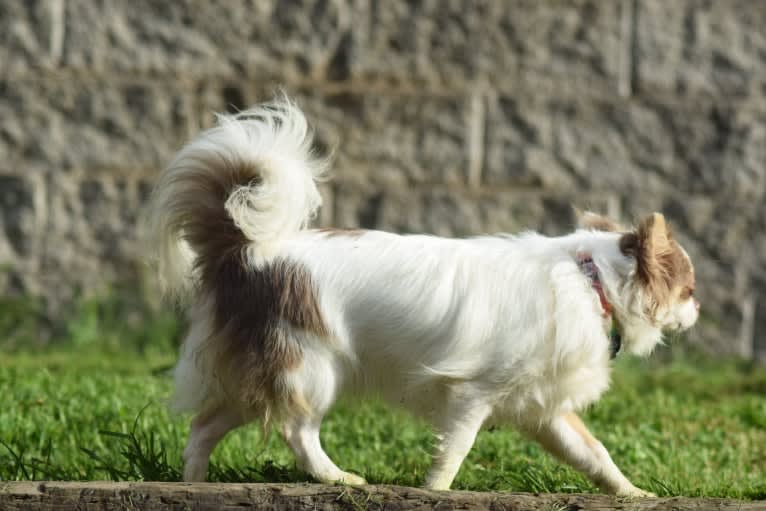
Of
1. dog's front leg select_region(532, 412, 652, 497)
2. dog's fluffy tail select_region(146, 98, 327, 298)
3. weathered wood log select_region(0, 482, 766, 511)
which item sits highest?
dog's fluffy tail select_region(146, 98, 327, 298)

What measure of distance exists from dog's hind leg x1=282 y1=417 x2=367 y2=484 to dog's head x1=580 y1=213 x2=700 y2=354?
3.90 ft

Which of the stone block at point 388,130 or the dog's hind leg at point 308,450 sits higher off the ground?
the stone block at point 388,130

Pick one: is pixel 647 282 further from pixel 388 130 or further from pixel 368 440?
pixel 388 130

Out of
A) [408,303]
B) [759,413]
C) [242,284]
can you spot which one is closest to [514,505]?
[408,303]

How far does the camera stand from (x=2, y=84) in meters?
7.73

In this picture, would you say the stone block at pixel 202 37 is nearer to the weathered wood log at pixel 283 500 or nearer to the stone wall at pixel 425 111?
the stone wall at pixel 425 111

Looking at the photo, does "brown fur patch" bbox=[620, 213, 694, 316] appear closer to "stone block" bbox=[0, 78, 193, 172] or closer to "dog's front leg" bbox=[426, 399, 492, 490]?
"dog's front leg" bbox=[426, 399, 492, 490]

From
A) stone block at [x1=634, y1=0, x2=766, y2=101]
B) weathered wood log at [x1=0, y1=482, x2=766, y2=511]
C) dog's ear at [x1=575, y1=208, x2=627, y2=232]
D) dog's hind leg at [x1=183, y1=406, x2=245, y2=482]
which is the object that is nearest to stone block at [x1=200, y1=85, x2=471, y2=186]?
stone block at [x1=634, y1=0, x2=766, y2=101]

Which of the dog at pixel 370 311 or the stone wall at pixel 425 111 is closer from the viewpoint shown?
the dog at pixel 370 311

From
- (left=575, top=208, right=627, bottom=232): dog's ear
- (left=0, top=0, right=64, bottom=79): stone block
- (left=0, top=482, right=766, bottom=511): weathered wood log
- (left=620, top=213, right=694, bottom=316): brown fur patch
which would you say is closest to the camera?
(left=0, top=482, right=766, bottom=511): weathered wood log

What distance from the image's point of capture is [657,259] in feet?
14.3

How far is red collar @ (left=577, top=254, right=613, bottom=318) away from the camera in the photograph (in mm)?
4289

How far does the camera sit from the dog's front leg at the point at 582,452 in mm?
4352

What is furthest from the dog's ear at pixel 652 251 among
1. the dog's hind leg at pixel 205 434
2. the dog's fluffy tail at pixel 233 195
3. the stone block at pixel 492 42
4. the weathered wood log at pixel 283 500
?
the stone block at pixel 492 42
